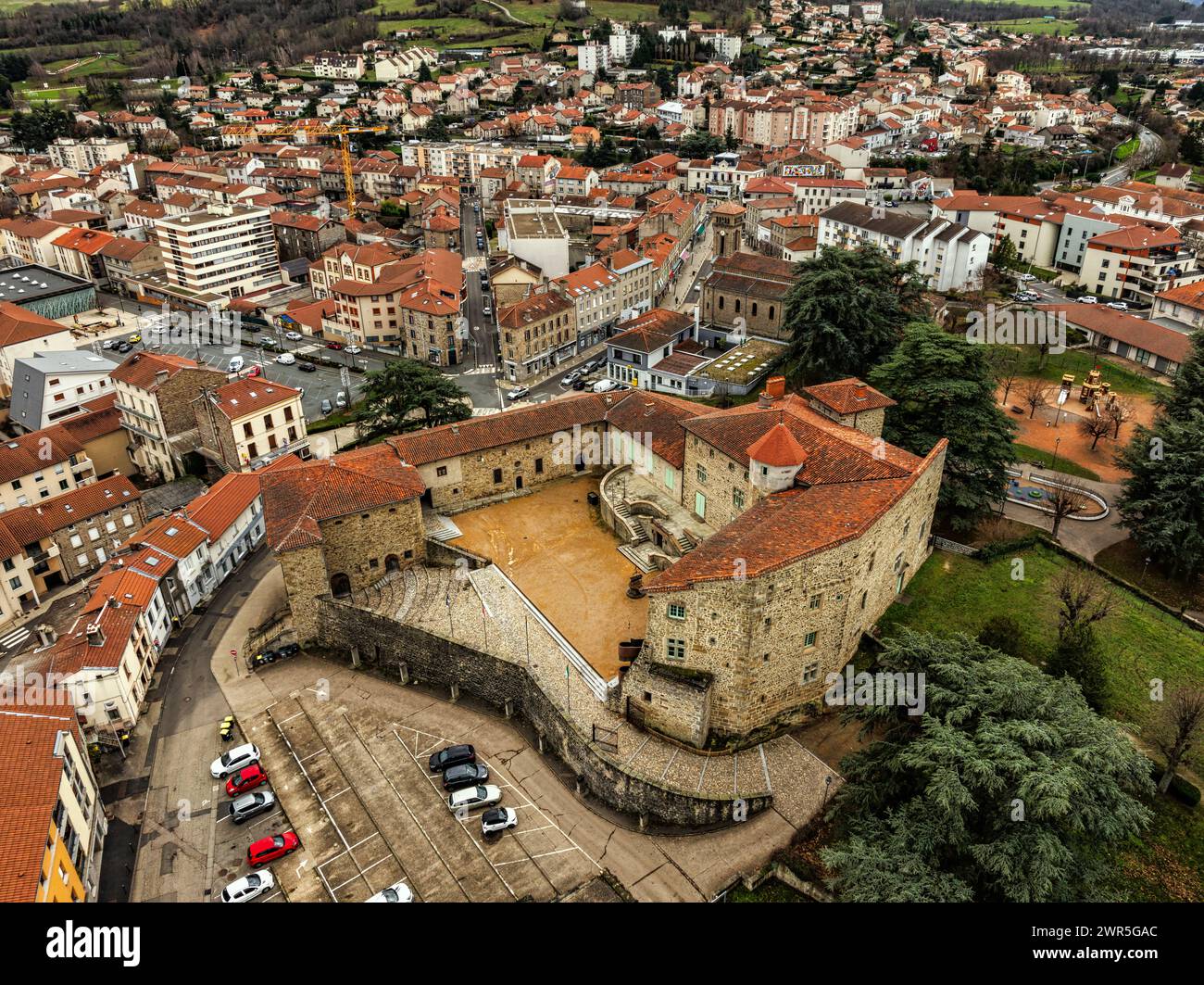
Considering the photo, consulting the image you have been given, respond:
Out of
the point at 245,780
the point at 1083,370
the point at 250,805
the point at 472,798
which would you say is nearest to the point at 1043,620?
the point at 472,798

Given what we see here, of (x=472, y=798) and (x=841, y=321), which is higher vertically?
(x=841, y=321)

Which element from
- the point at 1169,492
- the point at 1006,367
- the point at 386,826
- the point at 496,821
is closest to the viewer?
the point at 496,821

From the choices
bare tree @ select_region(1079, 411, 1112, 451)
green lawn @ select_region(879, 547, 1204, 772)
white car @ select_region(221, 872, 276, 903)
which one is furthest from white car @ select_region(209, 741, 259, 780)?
bare tree @ select_region(1079, 411, 1112, 451)

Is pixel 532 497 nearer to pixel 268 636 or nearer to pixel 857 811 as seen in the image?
pixel 268 636

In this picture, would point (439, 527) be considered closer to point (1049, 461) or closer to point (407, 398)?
point (407, 398)

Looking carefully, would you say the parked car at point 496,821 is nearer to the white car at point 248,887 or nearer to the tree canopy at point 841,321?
the white car at point 248,887
